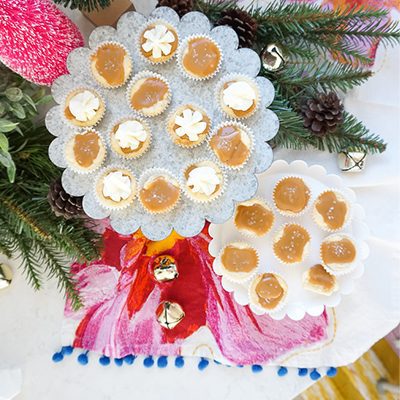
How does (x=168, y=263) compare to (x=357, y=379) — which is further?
(x=357, y=379)

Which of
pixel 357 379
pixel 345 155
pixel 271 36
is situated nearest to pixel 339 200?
pixel 345 155

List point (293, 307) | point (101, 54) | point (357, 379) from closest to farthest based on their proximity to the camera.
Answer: point (101, 54) < point (293, 307) < point (357, 379)

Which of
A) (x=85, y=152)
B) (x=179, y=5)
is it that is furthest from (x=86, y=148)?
(x=179, y=5)

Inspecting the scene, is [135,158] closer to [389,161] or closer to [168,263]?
[168,263]

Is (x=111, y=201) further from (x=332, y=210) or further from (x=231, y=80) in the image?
(x=332, y=210)

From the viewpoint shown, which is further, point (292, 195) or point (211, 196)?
point (292, 195)

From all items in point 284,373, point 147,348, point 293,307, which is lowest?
point 147,348

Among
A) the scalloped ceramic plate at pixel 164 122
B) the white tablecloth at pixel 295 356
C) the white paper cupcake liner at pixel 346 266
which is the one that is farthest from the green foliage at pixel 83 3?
the white paper cupcake liner at pixel 346 266

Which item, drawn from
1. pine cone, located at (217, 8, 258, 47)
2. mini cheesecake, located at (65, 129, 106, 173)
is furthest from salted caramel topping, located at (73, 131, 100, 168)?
pine cone, located at (217, 8, 258, 47)
